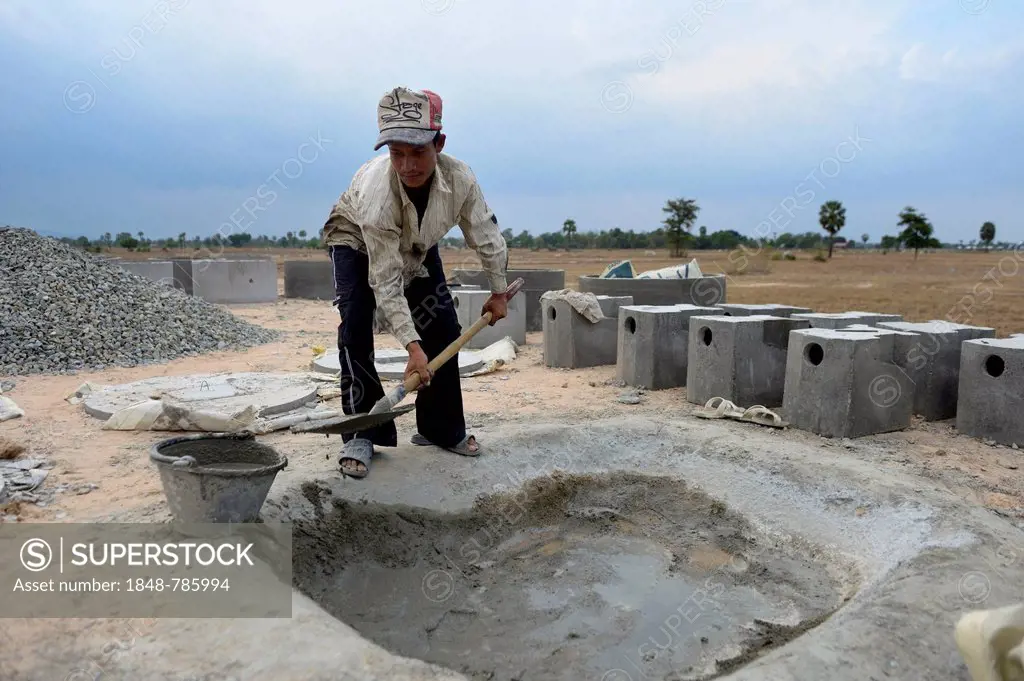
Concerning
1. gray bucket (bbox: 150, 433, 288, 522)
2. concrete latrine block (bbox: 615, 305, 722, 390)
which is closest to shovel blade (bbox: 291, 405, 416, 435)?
gray bucket (bbox: 150, 433, 288, 522)

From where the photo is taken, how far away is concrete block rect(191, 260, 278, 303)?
50.0 ft

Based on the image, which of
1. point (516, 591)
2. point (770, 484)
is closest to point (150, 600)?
point (516, 591)

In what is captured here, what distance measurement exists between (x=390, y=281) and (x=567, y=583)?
1.50 m

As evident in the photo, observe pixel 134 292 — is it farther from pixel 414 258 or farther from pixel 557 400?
pixel 414 258

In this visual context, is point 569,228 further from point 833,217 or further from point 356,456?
point 356,456

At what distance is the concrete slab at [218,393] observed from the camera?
214 inches

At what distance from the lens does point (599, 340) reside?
7.94m

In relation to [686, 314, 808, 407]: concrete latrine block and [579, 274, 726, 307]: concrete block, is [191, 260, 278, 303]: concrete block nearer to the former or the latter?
[579, 274, 726, 307]: concrete block

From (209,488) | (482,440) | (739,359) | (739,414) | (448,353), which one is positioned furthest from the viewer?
(739,359)

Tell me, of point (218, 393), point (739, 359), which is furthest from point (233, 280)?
point (739, 359)

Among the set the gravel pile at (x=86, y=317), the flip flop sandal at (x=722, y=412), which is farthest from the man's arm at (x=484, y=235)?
the gravel pile at (x=86, y=317)

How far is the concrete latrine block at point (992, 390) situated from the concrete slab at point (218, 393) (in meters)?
4.57

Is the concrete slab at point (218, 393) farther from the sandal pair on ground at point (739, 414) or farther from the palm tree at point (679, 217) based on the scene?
the palm tree at point (679, 217)

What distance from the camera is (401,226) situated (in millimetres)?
3412
